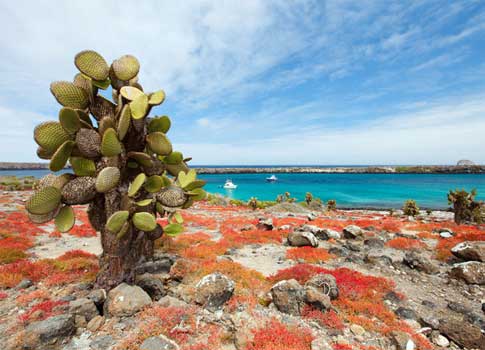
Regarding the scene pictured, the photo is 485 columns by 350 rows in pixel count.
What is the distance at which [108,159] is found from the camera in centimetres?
534

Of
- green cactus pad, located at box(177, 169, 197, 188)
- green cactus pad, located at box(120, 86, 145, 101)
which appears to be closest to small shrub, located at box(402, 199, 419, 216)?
green cactus pad, located at box(177, 169, 197, 188)

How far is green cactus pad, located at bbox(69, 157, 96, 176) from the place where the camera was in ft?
17.0

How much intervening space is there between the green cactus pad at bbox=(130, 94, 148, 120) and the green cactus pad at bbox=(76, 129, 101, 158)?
1109 mm

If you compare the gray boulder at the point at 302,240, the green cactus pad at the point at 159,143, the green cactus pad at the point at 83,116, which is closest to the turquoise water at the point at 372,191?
the gray boulder at the point at 302,240

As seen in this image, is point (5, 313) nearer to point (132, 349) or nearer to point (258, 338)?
point (132, 349)

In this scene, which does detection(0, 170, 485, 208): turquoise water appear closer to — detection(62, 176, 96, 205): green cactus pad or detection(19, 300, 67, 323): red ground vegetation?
detection(62, 176, 96, 205): green cactus pad

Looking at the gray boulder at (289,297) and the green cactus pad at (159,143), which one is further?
the green cactus pad at (159,143)

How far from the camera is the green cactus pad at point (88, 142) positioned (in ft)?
16.5

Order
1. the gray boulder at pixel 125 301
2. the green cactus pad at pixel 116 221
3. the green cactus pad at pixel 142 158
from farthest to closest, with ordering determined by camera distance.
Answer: the green cactus pad at pixel 142 158 → the gray boulder at pixel 125 301 → the green cactus pad at pixel 116 221

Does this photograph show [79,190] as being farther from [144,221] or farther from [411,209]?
[411,209]

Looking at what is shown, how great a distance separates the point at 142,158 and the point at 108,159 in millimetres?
752

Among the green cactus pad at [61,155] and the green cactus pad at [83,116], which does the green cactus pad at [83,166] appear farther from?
the green cactus pad at [83,116]

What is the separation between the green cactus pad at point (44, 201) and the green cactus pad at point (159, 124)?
2586mm

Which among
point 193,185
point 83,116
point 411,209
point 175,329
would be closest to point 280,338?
point 175,329
